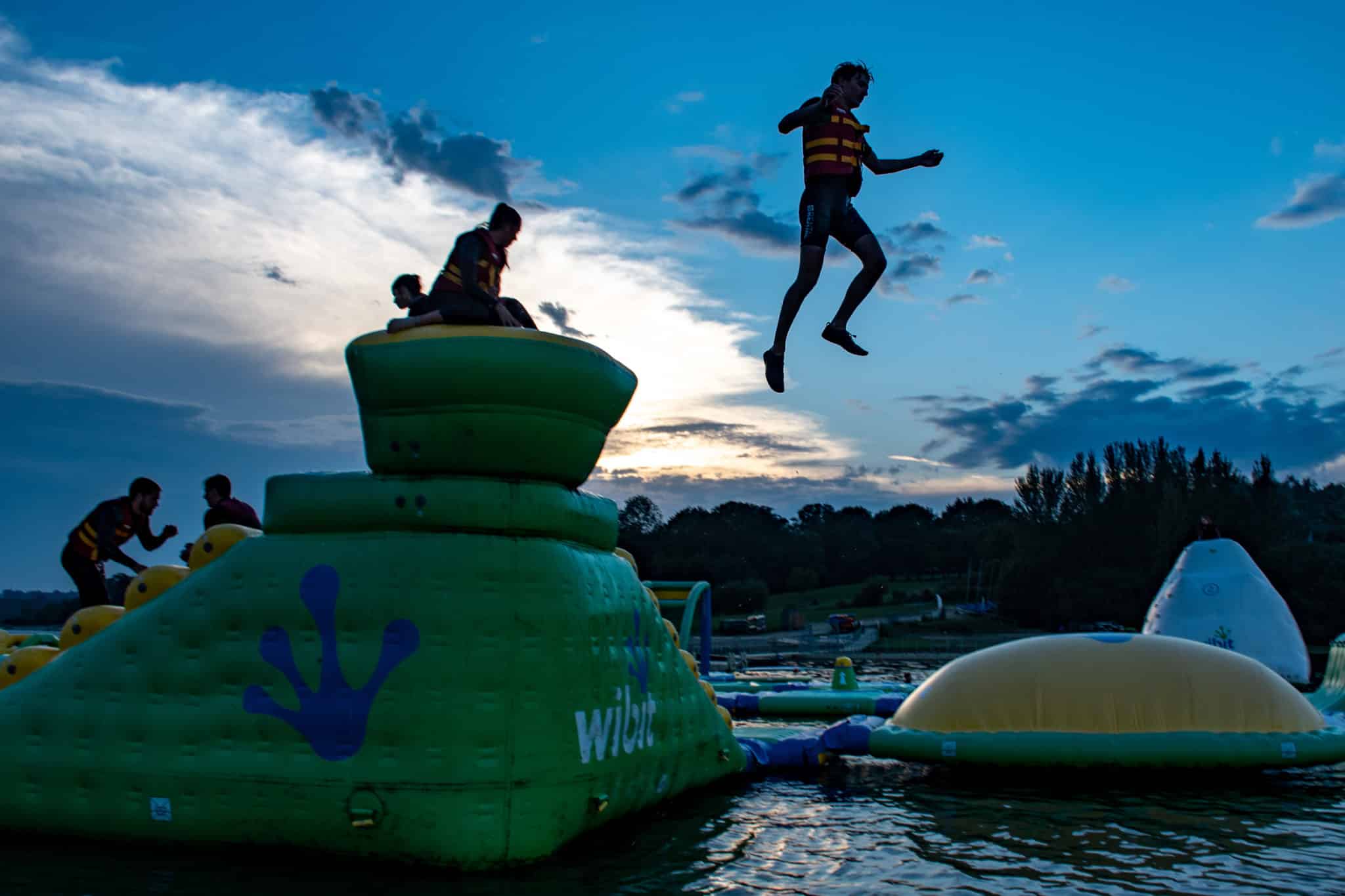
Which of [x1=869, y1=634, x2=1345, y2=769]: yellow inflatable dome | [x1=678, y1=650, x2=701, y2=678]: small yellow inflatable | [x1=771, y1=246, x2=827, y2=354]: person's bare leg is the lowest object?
[x1=869, y1=634, x2=1345, y2=769]: yellow inflatable dome

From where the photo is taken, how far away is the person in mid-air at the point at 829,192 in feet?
18.7

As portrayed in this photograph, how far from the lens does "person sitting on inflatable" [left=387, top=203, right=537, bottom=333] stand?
596cm

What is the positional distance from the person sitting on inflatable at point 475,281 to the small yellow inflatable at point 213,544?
57.1 inches

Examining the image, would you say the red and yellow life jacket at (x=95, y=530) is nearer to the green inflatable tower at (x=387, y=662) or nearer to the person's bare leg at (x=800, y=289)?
the green inflatable tower at (x=387, y=662)

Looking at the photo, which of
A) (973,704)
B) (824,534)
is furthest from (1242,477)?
(973,704)

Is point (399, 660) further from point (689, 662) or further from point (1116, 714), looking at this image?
point (1116, 714)

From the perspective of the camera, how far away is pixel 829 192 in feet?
18.8

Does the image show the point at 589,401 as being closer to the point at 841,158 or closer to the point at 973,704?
the point at 841,158

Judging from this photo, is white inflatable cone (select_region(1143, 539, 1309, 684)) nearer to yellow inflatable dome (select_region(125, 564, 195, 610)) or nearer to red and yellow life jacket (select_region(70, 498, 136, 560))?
red and yellow life jacket (select_region(70, 498, 136, 560))

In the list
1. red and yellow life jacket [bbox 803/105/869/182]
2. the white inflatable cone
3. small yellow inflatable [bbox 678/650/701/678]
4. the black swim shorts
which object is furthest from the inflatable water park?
the white inflatable cone

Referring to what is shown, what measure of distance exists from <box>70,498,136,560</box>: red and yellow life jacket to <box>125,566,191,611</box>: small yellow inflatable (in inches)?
59.8

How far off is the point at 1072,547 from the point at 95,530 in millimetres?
60961

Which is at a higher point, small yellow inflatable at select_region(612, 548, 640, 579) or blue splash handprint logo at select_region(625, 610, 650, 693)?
small yellow inflatable at select_region(612, 548, 640, 579)

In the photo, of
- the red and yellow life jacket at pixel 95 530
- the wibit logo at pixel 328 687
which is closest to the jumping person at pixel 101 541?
the red and yellow life jacket at pixel 95 530
